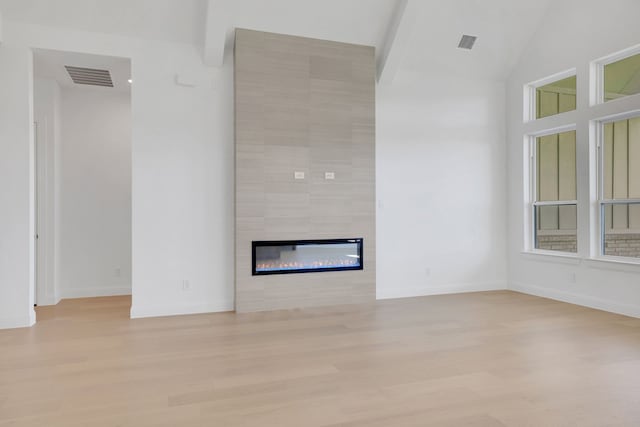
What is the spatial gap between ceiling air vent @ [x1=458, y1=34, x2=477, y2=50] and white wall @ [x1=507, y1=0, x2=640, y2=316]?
89 cm

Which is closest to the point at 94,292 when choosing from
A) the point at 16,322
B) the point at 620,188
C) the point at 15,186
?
the point at 16,322

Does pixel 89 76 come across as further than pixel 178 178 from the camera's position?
Yes

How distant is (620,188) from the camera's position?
470 cm

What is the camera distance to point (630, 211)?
182 inches

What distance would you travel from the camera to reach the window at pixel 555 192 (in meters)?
5.27

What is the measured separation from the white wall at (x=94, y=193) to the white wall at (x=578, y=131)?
552 cm

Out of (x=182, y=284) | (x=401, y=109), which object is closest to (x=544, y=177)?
(x=401, y=109)

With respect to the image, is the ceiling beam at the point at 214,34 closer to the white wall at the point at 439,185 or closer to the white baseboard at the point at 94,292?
the white wall at the point at 439,185

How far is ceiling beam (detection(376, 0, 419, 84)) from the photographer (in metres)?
4.68

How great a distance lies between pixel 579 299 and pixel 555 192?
1.44 meters

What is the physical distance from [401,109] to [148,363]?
4.26 m

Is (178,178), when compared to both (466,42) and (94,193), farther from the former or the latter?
(466,42)

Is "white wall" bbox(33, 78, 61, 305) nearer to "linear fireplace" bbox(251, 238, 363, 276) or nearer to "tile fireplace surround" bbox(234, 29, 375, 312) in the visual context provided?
"tile fireplace surround" bbox(234, 29, 375, 312)

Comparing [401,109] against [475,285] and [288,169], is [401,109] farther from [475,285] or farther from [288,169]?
[475,285]
